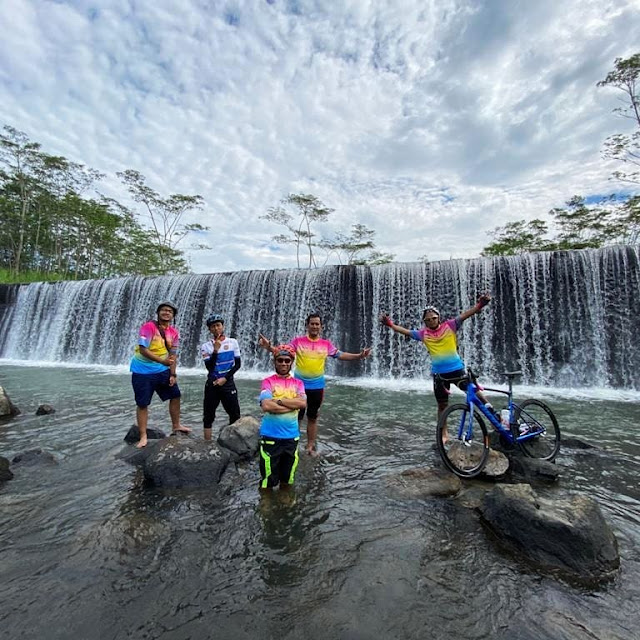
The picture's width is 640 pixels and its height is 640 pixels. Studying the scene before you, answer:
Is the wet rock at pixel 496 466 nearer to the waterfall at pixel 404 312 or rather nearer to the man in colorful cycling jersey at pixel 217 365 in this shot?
the man in colorful cycling jersey at pixel 217 365

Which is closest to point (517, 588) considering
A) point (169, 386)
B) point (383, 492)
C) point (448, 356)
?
point (383, 492)

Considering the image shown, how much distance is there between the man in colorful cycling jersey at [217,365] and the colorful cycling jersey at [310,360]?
2.83ft

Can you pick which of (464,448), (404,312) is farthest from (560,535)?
(404,312)

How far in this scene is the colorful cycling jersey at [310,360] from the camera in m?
4.53

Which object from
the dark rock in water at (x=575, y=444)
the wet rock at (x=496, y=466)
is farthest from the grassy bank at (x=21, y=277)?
the dark rock in water at (x=575, y=444)

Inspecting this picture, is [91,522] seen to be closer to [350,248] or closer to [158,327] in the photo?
[158,327]

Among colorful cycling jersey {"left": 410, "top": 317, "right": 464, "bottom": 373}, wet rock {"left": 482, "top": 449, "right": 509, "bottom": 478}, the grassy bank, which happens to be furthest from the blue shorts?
the grassy bank

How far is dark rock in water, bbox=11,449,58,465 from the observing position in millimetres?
4555

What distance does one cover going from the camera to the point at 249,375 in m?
14.3

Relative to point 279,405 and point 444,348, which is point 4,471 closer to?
point 279,405

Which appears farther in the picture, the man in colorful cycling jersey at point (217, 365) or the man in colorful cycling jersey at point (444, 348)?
the man in colorful cycling jersey at point (217, 365)

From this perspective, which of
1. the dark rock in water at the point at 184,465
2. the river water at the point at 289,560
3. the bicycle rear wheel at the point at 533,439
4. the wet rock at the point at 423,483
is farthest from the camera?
the bicycle rear wheel at the point at 533,439

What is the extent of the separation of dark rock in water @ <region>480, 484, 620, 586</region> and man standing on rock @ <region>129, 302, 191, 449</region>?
4175 mm

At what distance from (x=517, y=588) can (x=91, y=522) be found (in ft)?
11.4
